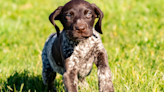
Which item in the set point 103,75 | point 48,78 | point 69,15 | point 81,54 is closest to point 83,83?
point 48,78

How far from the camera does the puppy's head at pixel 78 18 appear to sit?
3.97m

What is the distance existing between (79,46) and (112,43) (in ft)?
11.9

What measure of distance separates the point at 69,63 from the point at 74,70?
153mm

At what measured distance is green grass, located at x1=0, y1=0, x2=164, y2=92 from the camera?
504 centimetres

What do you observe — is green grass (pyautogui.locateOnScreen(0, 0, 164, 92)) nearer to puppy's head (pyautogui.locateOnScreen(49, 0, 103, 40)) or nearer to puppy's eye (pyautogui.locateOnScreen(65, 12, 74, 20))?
puppy's head (pyautogui.locateOnScreen(49, 0, 103, 40))

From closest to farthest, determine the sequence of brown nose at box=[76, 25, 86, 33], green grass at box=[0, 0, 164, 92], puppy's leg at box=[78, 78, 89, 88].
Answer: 1. brown nose at box=[76, 25, 86, 33]
2. puppy's leg at box=[78, 78, 89, 88]
3. green grass at box=[0, 0, 164, 92]

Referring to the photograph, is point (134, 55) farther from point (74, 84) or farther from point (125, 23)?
point (125, 23)

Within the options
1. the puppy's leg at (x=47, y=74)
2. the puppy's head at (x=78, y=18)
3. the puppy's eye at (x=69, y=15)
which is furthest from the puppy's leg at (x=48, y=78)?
the puppy's eye at (x=69, y=15)

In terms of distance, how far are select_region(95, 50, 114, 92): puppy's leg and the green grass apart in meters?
0.40

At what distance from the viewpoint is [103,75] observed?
4078mm

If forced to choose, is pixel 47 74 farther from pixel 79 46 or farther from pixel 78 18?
pixel 78 18

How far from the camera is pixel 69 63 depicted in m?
4.31

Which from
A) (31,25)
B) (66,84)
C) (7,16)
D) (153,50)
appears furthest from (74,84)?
(7,16)

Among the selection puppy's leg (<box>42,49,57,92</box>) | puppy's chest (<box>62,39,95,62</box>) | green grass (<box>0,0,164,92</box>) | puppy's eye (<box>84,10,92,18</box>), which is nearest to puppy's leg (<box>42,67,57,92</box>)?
puppy's leg (<box>42,49,57,92</box>)
